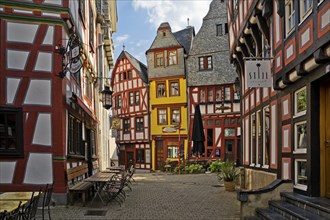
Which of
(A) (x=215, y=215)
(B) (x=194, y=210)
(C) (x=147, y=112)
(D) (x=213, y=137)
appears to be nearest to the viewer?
(A) (x=215, y=215)

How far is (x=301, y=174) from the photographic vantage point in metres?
7.18

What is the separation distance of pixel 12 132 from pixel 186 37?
75.8 feet

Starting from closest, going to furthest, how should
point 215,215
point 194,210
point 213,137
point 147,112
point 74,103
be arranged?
point 215,215, point 194,210, point 74,103, point 213,137, point 147,112

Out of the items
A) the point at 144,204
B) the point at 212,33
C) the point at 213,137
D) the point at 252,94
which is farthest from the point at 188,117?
the point at 144,204

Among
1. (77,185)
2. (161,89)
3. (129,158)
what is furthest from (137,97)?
(77,185)

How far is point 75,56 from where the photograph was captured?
9.43 m

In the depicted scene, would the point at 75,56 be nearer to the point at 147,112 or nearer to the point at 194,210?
the point at 194,210

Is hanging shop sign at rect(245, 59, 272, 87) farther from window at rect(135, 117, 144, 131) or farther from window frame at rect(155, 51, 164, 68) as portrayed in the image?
window at rect(135, 117, 144, 131)

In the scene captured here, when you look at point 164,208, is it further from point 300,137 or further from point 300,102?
point 300,102

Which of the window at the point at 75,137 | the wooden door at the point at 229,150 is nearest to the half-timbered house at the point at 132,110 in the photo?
the wooden door at the point at 229,150

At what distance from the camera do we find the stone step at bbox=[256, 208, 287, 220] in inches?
255

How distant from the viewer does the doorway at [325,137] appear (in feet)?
21.4

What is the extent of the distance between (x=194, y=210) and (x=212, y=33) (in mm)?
A: 21017

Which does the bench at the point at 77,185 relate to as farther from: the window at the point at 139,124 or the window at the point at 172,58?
the window at the point at 139,124
